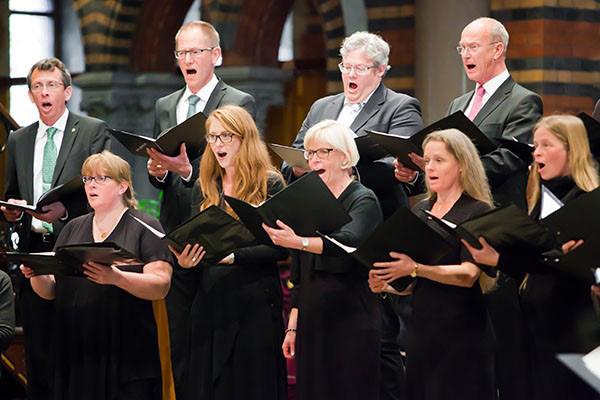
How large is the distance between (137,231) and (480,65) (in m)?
1.49

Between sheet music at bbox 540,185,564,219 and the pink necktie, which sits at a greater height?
the pink necktie

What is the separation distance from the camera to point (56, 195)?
542 centimetres

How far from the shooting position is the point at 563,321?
15.1ft

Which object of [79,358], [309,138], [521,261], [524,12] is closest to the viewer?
[521,261]

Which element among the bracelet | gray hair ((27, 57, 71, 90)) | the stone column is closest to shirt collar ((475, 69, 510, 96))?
the bracelet

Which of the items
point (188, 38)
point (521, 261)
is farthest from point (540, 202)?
point (188, 38)

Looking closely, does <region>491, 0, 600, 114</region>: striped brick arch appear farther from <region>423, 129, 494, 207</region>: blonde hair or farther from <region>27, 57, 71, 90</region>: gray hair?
<region>423, 129, 494, 207</region>: blonde hair

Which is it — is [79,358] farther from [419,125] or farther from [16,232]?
[419,125]

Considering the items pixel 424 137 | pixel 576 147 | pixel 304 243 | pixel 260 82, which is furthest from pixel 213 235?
pixel 260 82

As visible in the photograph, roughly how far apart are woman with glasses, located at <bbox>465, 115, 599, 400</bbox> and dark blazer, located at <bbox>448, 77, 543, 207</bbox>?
A: 516mm

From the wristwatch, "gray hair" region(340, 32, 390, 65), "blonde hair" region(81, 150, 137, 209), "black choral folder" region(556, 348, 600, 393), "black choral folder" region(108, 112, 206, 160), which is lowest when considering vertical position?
"black choral folder" region(556, 348, 600, 393)

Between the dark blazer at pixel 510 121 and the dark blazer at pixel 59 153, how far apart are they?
1.67 metres

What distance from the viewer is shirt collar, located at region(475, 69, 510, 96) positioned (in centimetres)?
540

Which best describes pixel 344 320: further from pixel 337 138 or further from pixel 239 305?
pixel 337 138
